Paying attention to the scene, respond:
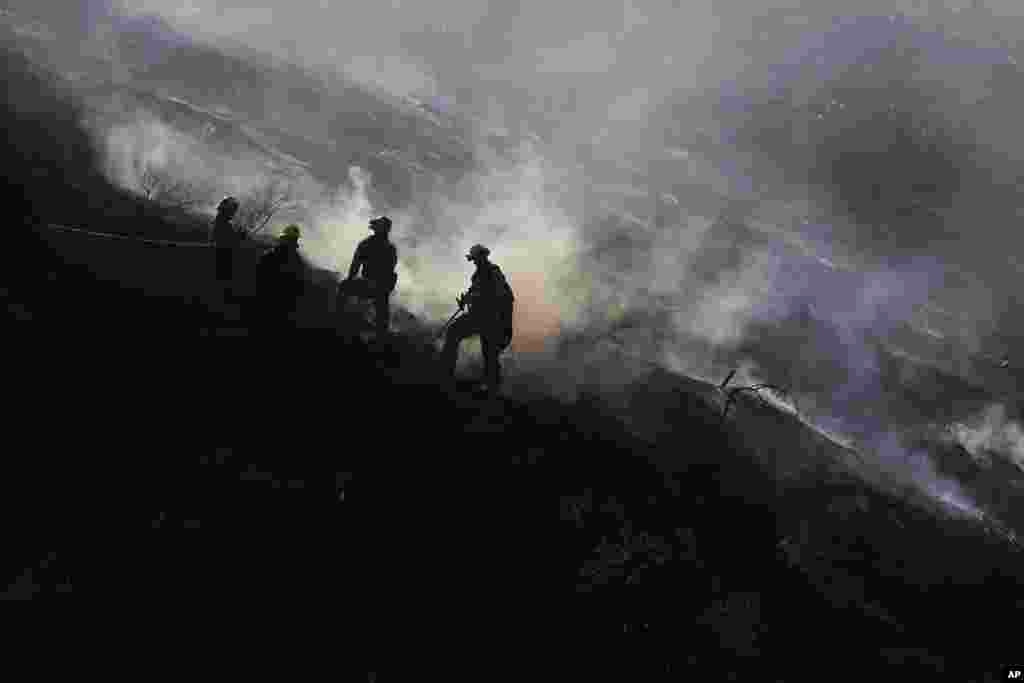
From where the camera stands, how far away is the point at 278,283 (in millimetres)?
10391

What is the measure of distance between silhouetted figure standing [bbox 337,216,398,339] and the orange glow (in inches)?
153

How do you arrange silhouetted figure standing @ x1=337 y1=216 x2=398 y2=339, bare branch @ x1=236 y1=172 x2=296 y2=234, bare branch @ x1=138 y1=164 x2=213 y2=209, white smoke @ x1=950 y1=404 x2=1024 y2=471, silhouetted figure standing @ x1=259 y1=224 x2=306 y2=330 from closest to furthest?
silhouetted figure standing @ x1=259 y1=224 x2=306 y2=330, silhouetted figure standing @ x1=337 y1=216 x2=398 y2=339, bare branch @ x1=138 y1=164 x2=213 y2=209, bare branch @ x1=236 y1=172 x2=296 y2=234, white smoke @ x1=950 y1=404 x2=1024 y2=471

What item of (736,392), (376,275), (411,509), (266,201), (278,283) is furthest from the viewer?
(266,201)

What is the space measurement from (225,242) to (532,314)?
25.4 ft

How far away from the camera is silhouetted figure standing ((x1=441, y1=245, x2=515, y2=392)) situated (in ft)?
37.9

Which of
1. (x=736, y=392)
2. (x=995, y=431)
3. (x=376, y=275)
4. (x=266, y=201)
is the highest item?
(x=995, y=431)

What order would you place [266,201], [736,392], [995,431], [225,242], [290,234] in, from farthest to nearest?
1. [995,431]
2. [266,201]
3. [736,392]
4. [225,242]
5. [290,234]

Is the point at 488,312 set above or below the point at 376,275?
below

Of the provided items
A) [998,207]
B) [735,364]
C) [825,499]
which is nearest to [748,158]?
[998,207]

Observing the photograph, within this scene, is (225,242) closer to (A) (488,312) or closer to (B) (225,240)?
(B) (225,240)

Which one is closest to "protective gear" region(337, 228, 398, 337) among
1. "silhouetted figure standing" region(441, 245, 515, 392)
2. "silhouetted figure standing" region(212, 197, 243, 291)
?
"silhouetted figure standing" region(441, 245, 515, 392)

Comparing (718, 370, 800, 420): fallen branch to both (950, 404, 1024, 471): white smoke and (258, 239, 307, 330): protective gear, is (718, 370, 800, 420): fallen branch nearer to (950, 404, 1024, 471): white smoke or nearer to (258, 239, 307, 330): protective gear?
(258, 239, 307, 330): protective gear

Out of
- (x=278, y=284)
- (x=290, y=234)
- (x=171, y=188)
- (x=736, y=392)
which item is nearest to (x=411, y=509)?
(x=278, y=284)

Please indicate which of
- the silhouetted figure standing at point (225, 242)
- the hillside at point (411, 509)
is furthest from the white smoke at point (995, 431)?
the silhouetted figure standing at point (225, 242)
